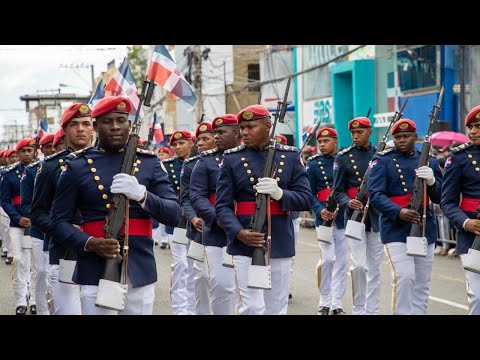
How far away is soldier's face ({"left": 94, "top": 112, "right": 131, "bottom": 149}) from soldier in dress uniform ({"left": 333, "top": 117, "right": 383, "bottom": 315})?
4.74 m

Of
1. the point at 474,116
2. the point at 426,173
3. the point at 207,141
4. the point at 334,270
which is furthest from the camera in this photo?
the point at 334,270

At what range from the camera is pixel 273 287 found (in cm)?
756

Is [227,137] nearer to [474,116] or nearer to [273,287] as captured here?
[273,287]

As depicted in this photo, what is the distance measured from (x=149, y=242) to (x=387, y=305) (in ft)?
18.4

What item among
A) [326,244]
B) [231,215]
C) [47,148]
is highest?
[47,148]

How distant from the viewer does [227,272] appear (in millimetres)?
8766

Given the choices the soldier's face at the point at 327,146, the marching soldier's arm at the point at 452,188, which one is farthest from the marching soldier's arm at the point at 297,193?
the soldier's face at the point at 327,146

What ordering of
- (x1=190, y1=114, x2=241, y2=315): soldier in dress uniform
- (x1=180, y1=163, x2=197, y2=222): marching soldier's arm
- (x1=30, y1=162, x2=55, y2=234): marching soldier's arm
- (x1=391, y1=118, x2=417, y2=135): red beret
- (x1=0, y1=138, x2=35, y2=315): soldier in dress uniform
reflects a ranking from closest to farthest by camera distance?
(x1=30, y1=162, x2=55, y2=234): marching soldier's arm, (x1=190, y1=114, x2=241, y2=315): soldier in dress uniform, (x1=391, y1=118, x2=417, y2=135): red beret, (x1=180, y1=163, x2=197, y2=222): marching soldier's arm, (x1=0, y1=138, x2=35, y2=315): soldier in dress uniform

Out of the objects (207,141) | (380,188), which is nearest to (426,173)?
(380,188)

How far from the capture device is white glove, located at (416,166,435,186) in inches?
342

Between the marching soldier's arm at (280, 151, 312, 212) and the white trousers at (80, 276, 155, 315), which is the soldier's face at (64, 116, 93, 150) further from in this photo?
the white trousers at (80, 276, 155, 315)

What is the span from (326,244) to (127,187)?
6049mm

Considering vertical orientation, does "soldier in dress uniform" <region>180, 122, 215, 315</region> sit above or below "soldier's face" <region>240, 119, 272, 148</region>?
below

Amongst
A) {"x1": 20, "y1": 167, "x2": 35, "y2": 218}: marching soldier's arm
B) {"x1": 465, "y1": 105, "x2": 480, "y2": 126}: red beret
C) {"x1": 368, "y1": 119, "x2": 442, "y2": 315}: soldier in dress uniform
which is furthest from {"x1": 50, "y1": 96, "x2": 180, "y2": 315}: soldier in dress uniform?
{"x1": 20, "y1": 167, "x2": 35, "y2": 218}: marching soldier's arm
